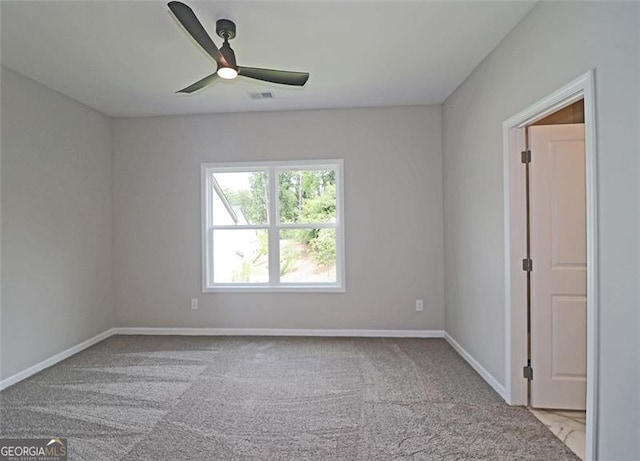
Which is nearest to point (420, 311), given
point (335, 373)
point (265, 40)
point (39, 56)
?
point (335, 373)

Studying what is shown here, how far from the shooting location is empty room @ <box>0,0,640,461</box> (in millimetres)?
2027

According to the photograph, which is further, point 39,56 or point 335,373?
point 335,373

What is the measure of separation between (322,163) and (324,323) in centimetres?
196

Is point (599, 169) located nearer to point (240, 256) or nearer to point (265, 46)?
point (265, 46)

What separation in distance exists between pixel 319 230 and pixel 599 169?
2.97 m

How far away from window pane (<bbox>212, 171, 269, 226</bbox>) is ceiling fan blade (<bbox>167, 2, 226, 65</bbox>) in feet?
7.33

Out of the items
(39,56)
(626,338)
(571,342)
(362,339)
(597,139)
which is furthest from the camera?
(362,339)

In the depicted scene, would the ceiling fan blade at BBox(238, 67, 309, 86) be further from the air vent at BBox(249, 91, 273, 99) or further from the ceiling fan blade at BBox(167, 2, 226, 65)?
the air vent at BBox(249, 91, 273, 99)

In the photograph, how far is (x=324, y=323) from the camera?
422 centimetres

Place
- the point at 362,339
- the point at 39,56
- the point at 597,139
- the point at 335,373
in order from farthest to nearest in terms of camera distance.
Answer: the point at 362,339, the point at 335,373, the point at 39,56, the point at 597,139

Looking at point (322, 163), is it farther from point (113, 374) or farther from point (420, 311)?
point (113, 374)

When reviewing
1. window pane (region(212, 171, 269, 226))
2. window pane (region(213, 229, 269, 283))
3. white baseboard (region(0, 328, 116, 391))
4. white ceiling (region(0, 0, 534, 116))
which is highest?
white ceiling (region(0, 0, 534, 116))

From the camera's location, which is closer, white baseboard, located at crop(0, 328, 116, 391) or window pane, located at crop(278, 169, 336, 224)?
white baseboard, located at crop(0, 328, 116, 391)

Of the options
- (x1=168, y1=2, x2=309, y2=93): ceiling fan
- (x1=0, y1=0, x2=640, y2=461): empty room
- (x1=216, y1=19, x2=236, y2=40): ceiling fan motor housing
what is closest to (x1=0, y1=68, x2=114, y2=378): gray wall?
(x1=0, y1=0, x2=640, y2=461): empty room
